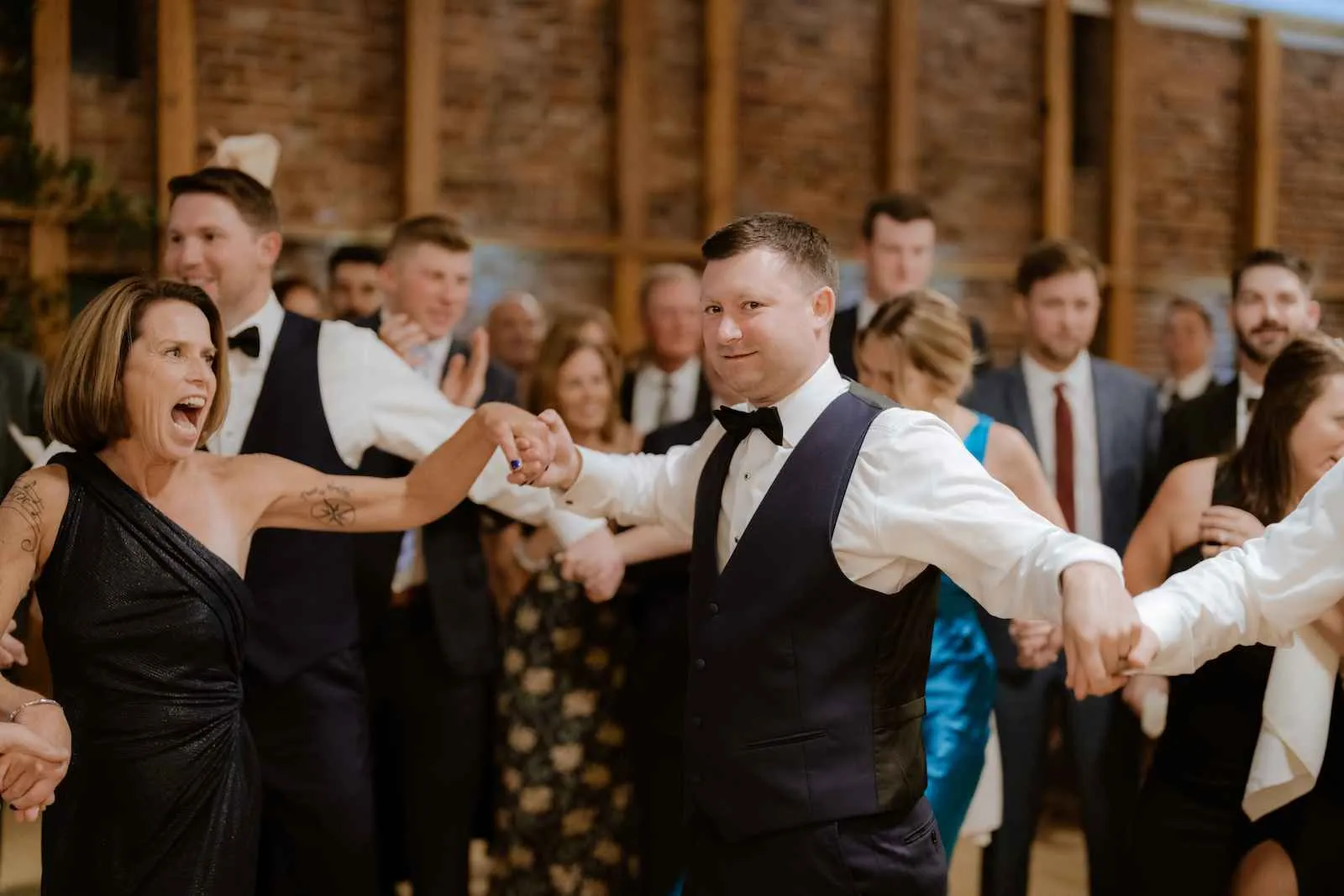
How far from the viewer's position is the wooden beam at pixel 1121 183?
25.7 feet

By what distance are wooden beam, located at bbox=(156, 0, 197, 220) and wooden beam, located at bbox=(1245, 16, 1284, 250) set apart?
6.12m

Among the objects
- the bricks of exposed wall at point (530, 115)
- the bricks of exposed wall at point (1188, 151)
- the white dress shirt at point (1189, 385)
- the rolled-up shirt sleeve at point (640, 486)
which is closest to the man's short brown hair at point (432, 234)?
the rolled-up shirt sleeve at point (640, 486)

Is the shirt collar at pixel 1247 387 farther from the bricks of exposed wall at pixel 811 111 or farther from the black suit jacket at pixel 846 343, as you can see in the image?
the bricks of exposed wall at pixel 811 111

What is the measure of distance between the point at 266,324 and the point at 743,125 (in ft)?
14.8

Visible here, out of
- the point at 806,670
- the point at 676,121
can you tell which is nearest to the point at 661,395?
the point at 676,121

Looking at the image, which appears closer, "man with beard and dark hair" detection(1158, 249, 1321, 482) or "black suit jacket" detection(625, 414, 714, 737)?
"black suit jacket" detection(625, 414, 714, 737)

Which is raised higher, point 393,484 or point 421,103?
point 421,103

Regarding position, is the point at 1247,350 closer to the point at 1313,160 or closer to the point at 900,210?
the point at 900,210

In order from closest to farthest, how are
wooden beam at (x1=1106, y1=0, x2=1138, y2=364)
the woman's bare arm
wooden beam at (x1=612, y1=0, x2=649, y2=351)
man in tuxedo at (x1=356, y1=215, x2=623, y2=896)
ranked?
the woman's bare arm
man in tuxedo at (x1=356, y1=215, x2=623, y2=896)
wooden beam at (x1=612, y1=0, x2=649, y2=351)
wooden beam at (x1=1106, y1=0, x2=1138, y2=364)

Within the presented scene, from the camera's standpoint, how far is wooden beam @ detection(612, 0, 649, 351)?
255 inches

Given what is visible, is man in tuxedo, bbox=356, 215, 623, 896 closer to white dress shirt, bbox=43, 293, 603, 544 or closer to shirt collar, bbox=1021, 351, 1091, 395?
white dress shirt, bbox=43, 293, 603, 544

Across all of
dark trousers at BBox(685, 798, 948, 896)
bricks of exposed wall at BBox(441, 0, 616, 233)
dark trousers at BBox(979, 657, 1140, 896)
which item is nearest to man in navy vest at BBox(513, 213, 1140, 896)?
dark trousers at BBox(685, 798, 948, 896)

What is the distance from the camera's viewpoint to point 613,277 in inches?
258

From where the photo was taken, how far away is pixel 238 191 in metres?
2.79
